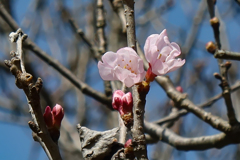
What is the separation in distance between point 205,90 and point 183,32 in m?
1.07

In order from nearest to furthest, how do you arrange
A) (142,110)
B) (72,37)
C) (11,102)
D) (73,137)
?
1. (142,110)
2. (73,137)
3. (11,102)
4. (72,37)

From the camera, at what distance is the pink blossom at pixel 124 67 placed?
0.93m

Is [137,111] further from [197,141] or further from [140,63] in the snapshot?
[197,141]

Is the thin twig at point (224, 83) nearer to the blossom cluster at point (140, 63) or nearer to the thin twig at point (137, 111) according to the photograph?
the blossom cluster at point (140, 63)

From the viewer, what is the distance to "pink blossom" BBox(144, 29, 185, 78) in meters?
0.98

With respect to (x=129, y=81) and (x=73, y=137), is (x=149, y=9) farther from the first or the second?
(x=129, y=81)

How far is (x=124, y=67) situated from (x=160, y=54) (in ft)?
0.45

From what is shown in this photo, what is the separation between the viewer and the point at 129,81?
0.94 metres

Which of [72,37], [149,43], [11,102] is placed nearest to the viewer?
[149,43]

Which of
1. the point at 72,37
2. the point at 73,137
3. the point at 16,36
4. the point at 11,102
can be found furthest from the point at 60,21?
the point at 16,36

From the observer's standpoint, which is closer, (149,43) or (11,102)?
(149,43)

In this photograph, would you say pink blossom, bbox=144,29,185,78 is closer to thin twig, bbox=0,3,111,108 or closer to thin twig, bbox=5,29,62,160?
thin twig, bbox=5,29,62,160

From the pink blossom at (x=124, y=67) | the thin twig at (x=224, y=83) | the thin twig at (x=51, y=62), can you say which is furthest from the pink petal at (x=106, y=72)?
the thin twig at (x=51, y=62)

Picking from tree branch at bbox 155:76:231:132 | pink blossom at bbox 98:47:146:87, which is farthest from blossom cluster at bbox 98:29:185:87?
tree branch at bbox 155:76:231:132
